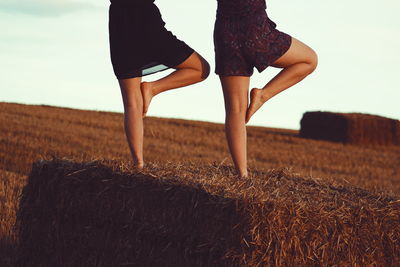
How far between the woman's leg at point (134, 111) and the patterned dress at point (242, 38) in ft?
1.98

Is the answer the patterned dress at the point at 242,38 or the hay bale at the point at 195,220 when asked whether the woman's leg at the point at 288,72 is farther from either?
the hay bale at the point at 195,220

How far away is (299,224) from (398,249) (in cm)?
79

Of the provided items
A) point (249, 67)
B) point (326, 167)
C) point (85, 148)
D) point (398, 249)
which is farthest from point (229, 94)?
point (326, 167)

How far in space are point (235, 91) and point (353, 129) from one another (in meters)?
16.2

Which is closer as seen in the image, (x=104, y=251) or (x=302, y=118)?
(x=104, y=251)

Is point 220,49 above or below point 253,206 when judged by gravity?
above

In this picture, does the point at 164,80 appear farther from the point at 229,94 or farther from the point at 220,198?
the point at 220,198

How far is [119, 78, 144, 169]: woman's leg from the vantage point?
4.14 m

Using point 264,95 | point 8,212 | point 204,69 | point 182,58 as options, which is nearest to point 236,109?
point 264,95

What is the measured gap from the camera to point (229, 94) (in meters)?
3.91

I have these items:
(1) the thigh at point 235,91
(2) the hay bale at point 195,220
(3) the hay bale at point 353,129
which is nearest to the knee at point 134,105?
(2) the hay bale at point 195,220

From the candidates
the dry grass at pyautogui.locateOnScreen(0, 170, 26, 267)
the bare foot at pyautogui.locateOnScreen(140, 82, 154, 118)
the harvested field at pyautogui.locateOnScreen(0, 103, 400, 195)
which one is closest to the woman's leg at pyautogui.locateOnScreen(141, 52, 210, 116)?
Result: the bare foot at pyautogui.locateOnScreen(140, 82, 154, 118)

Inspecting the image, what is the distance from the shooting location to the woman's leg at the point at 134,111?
13.6 ft

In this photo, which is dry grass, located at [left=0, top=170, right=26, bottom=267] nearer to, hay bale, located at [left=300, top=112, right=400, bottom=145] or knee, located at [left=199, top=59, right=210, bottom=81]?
knee, located at [left=199, top=59, right=210, bottom=81]
